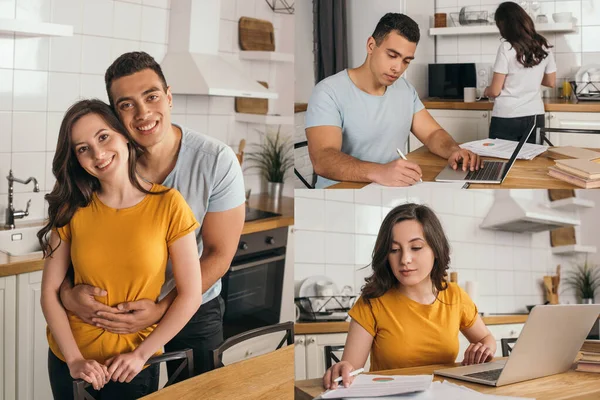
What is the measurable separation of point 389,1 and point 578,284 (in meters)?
0.69

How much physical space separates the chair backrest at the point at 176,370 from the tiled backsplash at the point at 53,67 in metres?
0.30

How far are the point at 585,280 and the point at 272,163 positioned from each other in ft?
2.22

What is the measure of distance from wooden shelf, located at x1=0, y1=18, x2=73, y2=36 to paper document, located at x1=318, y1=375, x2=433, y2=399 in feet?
2.51

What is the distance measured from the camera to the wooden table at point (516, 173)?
1193 mm

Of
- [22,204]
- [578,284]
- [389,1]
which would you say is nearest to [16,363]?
[22,204]

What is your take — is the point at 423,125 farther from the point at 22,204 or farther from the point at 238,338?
the point at 22,204

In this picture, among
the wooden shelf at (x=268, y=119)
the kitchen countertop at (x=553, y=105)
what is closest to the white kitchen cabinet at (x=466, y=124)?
the kitchen countertop at (x=553, y=105)

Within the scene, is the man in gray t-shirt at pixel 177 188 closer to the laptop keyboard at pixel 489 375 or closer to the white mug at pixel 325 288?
the white mug at pixel 325 288

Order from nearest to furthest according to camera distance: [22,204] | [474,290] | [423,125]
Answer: [22,204] → [423,125] → [474,290]

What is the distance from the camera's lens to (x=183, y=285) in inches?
46.9

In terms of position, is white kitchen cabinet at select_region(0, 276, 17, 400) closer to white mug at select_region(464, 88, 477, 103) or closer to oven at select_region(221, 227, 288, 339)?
oven at select_region(221, 227, 288, 339)

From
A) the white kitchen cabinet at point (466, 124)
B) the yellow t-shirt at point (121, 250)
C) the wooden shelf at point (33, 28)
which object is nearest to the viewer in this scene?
the wooden shelf at point (33, 28)

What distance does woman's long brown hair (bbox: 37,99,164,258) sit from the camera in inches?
41.7

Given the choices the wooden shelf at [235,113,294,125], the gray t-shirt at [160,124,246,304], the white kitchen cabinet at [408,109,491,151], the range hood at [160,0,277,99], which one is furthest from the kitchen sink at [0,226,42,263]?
the white kitchen cabinet at [408,109,491,151]
